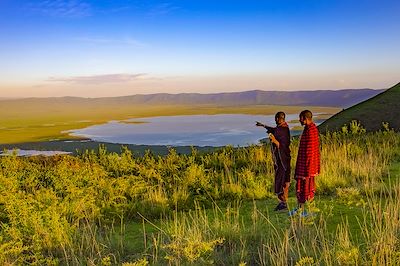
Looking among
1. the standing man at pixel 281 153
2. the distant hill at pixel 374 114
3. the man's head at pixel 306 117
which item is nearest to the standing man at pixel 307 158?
the man's head at pixel 306 117

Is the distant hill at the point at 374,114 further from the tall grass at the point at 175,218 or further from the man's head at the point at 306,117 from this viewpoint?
the man's head at the point at 306,117

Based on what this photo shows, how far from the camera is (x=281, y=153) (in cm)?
843

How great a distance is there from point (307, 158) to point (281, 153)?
0.74 m

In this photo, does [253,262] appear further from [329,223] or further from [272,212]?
[272,212]

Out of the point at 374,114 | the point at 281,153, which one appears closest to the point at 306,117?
the point at 281,153

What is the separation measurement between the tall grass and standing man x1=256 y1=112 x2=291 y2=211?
548 millimetres

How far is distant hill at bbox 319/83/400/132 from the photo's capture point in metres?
29.0

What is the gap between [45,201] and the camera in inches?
336

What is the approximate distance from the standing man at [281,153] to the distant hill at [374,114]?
2008cm

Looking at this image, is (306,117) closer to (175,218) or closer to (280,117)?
(280,117)

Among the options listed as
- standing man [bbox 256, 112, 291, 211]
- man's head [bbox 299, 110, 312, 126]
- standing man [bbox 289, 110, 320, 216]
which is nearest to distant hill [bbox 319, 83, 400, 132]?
standing man [bbox 256, 112, 291, 211]

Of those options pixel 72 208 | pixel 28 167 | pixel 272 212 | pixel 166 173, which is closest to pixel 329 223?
pixel 272 212

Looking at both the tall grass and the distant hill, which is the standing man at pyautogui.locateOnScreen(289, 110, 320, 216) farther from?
the distant hill

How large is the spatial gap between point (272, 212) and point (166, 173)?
16.5 feet
